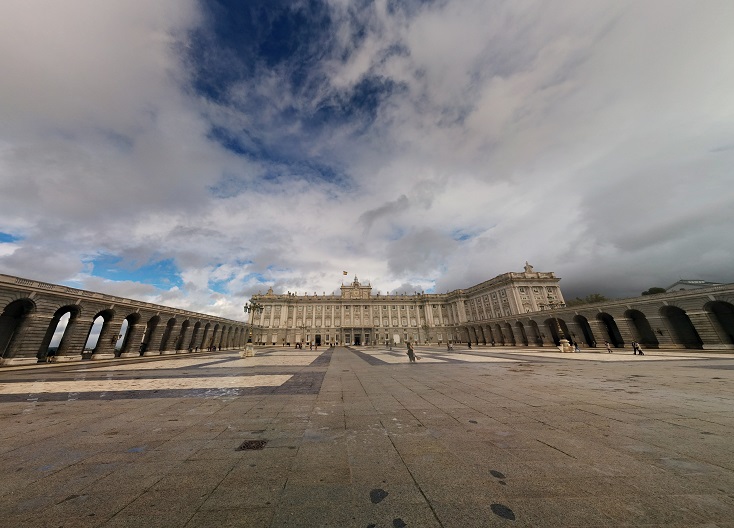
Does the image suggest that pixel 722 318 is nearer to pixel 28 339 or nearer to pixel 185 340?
pixel 28 339

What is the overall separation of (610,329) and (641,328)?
5.40m

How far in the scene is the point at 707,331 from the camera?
28.2m

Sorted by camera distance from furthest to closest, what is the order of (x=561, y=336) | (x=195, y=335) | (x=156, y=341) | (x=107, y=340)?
Result: 1. (x=195, y=335)
2. (x=561, y=336)
3. (x=156, y=341)
4. (x=107, y=340)

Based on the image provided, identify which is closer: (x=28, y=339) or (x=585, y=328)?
(x=28, y=339)

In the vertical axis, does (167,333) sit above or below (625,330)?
above

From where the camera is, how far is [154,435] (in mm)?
5844

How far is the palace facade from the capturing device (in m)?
88.9

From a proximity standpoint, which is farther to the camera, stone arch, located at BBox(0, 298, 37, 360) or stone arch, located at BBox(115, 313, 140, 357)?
stone arch, located at BBox(115, 313, 140, 357)

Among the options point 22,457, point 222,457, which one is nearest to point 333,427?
point 222,457

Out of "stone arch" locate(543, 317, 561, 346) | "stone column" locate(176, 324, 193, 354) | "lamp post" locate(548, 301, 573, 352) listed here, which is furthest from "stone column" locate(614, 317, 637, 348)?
"stone column" locate(176, 324, 193, 354)

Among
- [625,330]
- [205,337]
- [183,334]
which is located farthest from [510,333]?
[183,334]

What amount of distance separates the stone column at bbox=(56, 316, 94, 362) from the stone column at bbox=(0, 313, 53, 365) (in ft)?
8.43

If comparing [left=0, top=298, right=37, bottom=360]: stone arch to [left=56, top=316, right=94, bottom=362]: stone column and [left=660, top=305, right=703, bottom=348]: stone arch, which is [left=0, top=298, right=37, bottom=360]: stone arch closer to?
[left=56, top=316, right=94, bottom=362]: stone column

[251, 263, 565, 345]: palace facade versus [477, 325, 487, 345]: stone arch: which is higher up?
[251, 263, 565, 345]: palace facade
